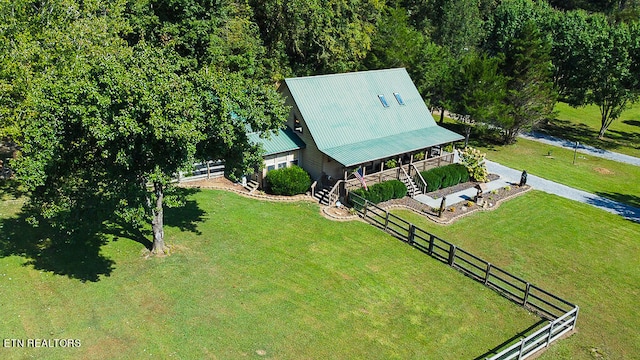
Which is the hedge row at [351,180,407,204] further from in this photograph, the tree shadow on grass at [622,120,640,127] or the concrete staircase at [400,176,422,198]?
the tree shadow on grass at [622,120,640,127]

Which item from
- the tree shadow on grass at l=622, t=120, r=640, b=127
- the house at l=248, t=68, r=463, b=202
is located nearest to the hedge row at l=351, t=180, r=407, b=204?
the house at l=248, t=68, r=463, b=202

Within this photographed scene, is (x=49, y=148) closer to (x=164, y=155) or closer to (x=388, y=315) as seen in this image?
(x=164, y=155)

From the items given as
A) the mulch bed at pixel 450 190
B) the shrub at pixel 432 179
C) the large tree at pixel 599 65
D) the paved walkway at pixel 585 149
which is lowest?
the mulch bed at pixel 450 190

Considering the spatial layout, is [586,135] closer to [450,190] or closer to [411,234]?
[450,190]

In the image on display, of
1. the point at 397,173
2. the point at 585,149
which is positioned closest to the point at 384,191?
the point at 397,173

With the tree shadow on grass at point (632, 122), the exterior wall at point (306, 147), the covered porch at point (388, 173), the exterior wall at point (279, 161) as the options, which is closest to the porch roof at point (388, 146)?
the covered porch at point (388, 173)

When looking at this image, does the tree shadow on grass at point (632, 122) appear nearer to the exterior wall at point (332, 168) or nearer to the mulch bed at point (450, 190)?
the mulch bed at point (450, 190)
